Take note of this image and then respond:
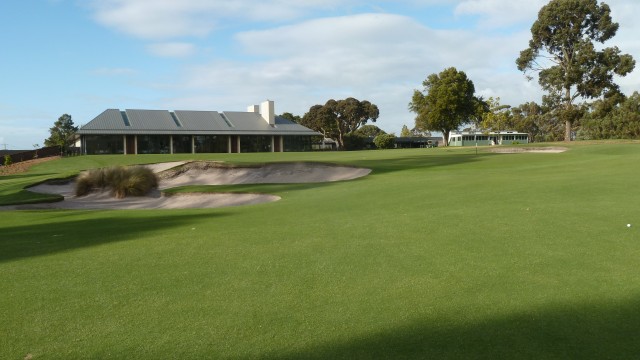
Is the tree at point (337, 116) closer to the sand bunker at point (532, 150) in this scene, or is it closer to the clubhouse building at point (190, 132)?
the clubhouse building at point (190, 132)

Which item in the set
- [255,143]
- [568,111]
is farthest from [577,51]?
[255,143]

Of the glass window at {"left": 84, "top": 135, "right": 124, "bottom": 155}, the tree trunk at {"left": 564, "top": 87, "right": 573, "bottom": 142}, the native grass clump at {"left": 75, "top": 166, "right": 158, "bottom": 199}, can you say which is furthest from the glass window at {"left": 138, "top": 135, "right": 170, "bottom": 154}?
the tree trunk at {"left": 564, "top": 87, "right": 573, "bottom": 142}

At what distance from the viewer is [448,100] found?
74.8 m

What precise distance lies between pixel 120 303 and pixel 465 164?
79.5 ft

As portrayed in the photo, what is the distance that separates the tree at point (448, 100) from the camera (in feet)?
246

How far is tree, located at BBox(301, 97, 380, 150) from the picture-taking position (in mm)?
96000

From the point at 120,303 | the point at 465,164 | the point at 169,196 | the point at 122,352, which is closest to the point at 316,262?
the point at 120,303

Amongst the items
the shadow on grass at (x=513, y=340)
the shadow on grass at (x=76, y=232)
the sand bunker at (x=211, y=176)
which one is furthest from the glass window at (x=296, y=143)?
the shadow on grass at (x=513, y=340)

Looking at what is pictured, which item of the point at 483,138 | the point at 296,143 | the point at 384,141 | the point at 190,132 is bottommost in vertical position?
the point at 296,143

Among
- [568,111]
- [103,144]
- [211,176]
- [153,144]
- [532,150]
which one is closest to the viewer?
[211,176]

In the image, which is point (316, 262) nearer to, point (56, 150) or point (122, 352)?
point (122, 352)

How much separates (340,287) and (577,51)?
55345 mm

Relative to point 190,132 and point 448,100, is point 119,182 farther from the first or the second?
point 448,100

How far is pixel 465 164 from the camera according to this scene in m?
27.2
